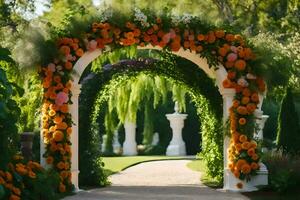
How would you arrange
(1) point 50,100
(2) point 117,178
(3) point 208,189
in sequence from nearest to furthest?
1. (1) point 50,100
2. (3) point 208,189
3. (2) point 117,178

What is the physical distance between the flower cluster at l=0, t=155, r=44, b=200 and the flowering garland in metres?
1.75

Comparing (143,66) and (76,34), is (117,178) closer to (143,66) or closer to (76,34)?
(143,66)

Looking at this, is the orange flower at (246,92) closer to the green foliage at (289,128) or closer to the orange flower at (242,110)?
the orange flower at (242,110)

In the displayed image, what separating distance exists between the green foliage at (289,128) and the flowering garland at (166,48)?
498cm

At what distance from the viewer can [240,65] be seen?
1162 cm

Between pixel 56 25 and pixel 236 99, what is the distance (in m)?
3.74

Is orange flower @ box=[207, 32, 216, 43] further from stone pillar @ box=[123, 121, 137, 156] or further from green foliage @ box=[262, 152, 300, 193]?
stone pillar @ box=[123, 121, 137, 156]

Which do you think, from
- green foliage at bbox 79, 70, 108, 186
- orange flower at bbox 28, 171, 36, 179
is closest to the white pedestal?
green foliage at bbox 79, 70, 108, 186

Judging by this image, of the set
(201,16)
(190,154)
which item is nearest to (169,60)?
(201,16)

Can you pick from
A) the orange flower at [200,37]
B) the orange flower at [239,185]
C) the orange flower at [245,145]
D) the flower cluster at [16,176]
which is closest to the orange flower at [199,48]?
the orange flower at [200,37]

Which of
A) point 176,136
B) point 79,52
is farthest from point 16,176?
point 176,136

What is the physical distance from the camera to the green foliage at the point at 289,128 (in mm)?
16453

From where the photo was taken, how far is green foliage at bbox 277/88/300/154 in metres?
16.5

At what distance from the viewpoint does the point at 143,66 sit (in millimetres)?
14047
